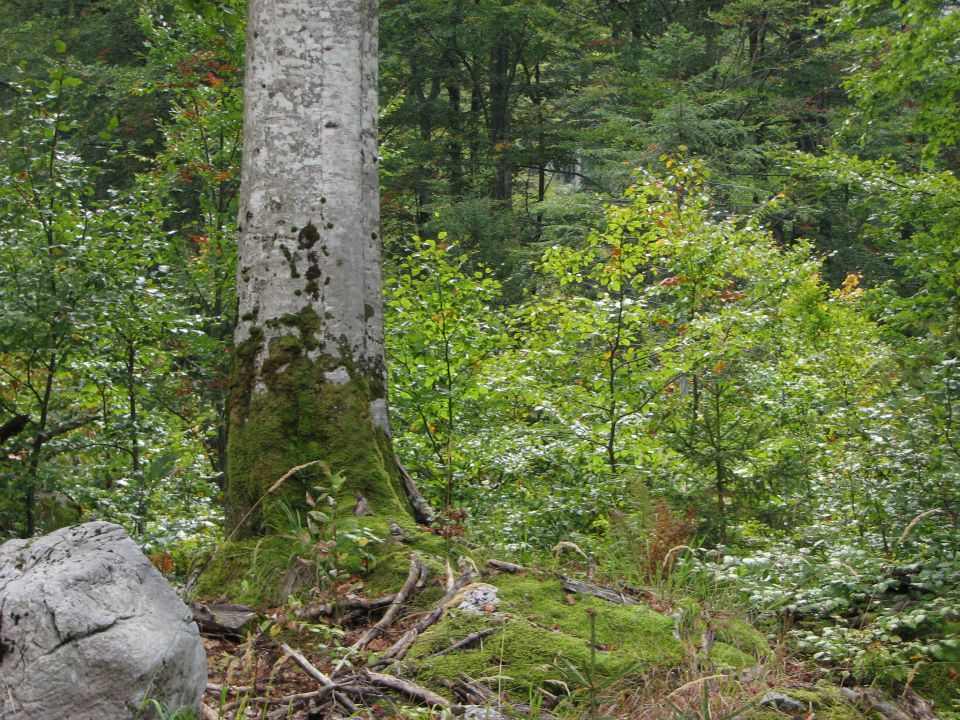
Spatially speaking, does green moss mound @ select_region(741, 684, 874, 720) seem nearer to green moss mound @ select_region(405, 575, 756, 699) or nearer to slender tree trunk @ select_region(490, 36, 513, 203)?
green moss mound @ select_region(405, 575, 756, 699)

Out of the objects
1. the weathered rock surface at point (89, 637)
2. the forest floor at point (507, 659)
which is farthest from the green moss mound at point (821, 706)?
the weathered rock surface at point (89, 637)

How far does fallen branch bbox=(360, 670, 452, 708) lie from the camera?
2850 mm

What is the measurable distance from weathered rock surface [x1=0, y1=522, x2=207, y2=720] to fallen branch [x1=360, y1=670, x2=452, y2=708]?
0.58 m

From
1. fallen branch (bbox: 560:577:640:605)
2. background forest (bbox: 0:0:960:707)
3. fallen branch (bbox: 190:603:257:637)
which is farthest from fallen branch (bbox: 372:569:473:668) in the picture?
fallen branch (bbox: 190:603:257:637)

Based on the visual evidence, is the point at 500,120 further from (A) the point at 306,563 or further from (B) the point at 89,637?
(B) the point at 89,637

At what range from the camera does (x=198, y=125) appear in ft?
34.2

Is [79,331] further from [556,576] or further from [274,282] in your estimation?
[556,576]

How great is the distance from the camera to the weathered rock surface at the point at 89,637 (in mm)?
2303

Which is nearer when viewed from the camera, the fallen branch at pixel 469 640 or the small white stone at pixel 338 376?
the fallen branch at pixel 469 640

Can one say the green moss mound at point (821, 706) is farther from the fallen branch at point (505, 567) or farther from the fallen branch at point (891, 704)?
the fallen branch at point (505, 567)

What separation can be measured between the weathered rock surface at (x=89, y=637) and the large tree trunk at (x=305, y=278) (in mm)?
1793

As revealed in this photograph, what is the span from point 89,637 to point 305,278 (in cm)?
257

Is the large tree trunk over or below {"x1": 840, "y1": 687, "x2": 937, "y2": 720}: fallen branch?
over

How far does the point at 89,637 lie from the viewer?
235cm
